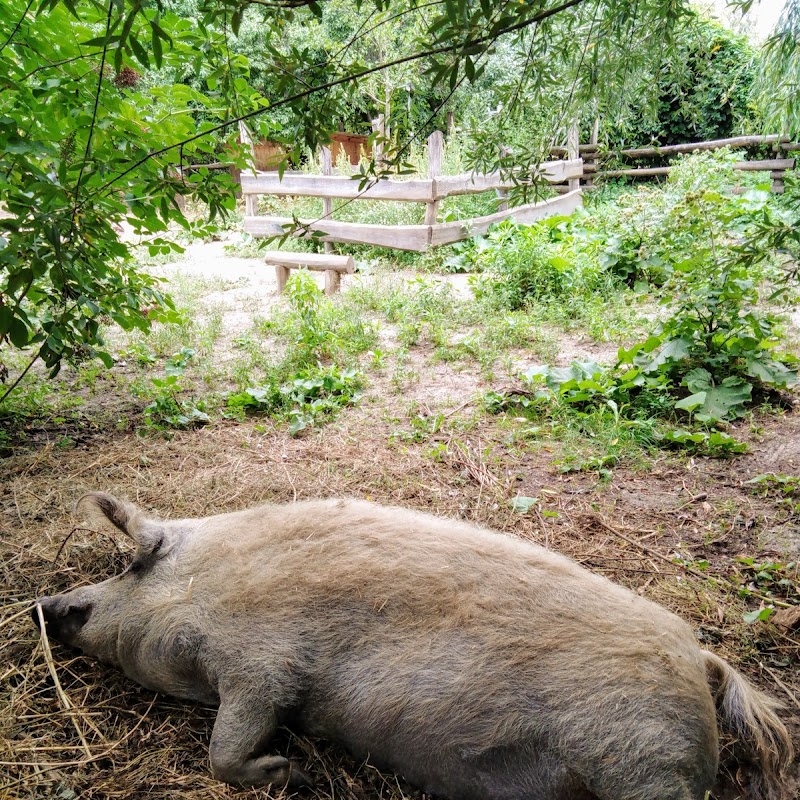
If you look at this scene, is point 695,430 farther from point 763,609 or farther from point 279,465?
point 279,465

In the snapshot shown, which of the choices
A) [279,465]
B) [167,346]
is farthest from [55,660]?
[167,346]

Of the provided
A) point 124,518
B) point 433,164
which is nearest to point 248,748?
point 124,518

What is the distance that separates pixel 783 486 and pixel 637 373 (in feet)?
4.23

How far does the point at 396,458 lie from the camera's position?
12.4 feet

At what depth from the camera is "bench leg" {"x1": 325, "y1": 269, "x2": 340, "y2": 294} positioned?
24.8 ft

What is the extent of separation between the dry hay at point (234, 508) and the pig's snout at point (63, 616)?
0.08 metres

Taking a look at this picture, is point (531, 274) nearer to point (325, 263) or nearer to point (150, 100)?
point (325, 263)

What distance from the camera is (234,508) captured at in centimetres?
327

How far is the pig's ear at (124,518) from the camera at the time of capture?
2443mm

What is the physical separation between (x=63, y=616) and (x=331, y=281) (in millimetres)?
5619

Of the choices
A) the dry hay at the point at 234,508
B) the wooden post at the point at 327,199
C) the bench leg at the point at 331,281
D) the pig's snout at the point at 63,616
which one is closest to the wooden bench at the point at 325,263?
the bench leg at the point at 331,281

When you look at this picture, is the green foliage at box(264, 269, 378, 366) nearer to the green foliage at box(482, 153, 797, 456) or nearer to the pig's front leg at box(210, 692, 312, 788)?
the green foliage at box(482, 153, 797, 456)

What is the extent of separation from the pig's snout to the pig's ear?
30 cm

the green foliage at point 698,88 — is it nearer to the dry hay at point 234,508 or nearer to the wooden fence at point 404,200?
the dry hay at point 234,508
